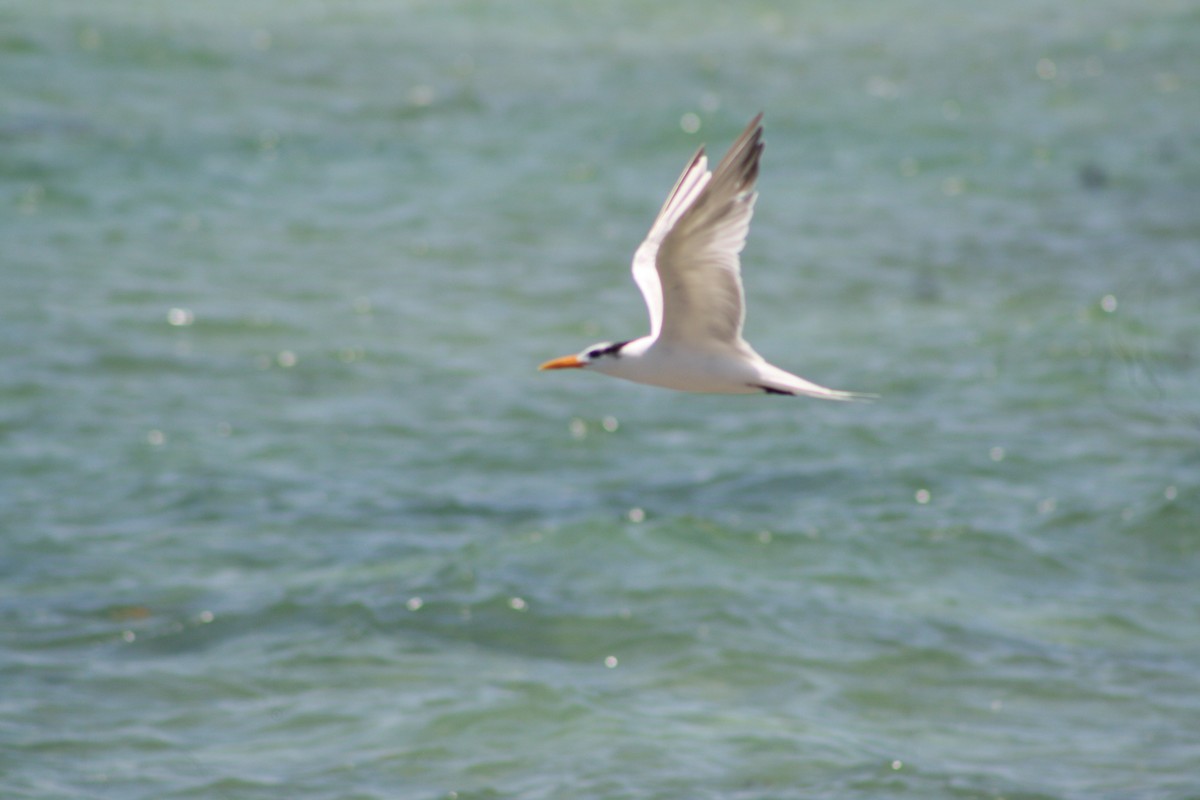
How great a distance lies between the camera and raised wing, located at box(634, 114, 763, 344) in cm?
654

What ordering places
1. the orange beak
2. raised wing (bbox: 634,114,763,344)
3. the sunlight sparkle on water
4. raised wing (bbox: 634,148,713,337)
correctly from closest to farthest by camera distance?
1. raised wing (bbox: 634,114,763,344)
2. raised wing (bbox: 634,148,713,337)
3. the orange beak
4. the sunlight sparkle on water

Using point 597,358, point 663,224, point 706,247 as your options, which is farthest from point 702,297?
point 597,358

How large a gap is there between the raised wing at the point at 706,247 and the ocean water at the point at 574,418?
309 centimetres

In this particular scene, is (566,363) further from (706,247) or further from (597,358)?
(706,247)

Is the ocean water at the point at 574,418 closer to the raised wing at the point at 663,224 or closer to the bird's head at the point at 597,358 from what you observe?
the bird's head at the point at 597,358

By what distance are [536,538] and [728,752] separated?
3.14 metres

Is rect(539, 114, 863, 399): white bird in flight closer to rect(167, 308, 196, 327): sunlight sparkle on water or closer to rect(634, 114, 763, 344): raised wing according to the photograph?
rect(634, 114, 763, 344): raised wing

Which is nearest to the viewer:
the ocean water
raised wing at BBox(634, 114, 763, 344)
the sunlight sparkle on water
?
raised wing at BBox(634, 114, 763, 344)

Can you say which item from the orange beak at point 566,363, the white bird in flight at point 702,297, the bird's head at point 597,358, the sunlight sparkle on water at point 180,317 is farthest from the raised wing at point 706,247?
the sunlight sparkle on water at point 180,317

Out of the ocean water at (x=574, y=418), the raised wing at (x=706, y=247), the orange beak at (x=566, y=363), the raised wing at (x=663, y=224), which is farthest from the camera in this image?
the ocean water at (x=574, y=418)

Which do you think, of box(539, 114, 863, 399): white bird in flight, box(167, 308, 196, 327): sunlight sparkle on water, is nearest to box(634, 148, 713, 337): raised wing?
box(539, 114, 863, 399): white bird in flight

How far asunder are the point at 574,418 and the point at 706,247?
781cm

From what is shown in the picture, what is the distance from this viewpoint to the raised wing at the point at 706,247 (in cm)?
654

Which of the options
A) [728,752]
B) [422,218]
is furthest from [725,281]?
[422,218]
